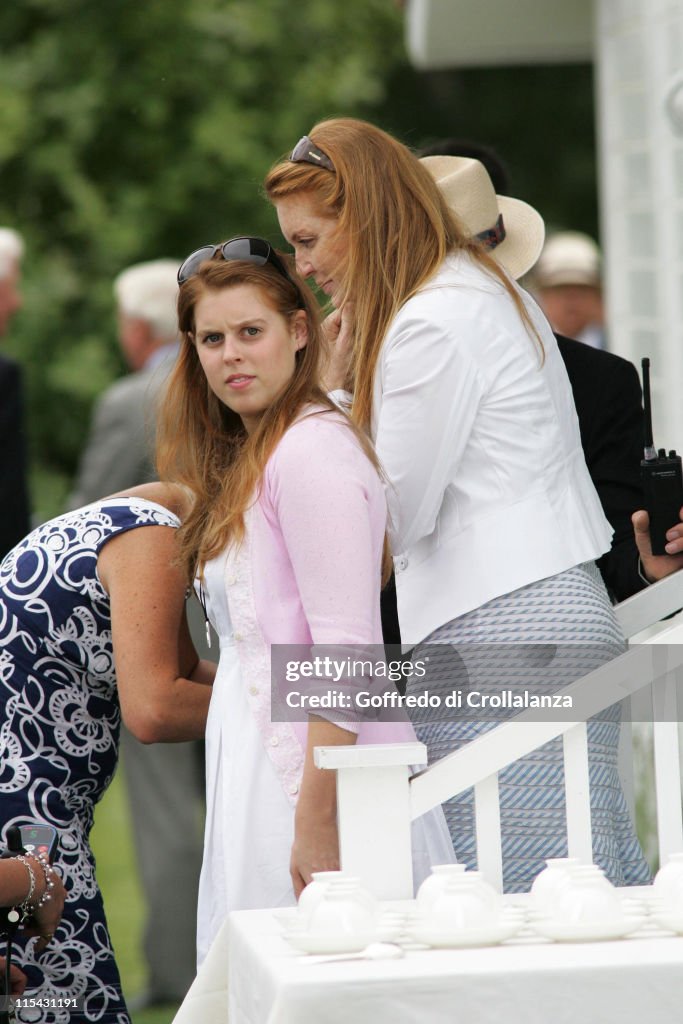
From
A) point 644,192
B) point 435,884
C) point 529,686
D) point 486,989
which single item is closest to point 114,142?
point 644,192

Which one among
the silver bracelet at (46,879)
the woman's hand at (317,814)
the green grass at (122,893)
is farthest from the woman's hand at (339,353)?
the green grass at (122,893)

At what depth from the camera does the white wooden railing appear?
2.29 m

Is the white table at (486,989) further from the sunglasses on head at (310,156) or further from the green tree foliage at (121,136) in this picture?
the green tree foliage at (121,136)

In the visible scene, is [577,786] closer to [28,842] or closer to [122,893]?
[28,842]

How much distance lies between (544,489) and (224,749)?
2.11 ft

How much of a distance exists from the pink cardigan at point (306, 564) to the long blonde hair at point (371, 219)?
259 mm

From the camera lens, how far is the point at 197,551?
254 cm

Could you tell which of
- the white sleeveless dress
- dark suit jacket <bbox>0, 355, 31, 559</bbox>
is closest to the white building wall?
dark suit jacket <bbox>0, 355, 31, 559</bbox>

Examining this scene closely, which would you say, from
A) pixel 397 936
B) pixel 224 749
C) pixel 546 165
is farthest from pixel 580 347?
pixel 546 165

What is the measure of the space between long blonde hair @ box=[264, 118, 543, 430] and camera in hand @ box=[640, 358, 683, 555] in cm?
40

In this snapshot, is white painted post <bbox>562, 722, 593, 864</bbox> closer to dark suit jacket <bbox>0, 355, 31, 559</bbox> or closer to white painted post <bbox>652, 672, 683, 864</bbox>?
white painted post <bbox>652, 672, 683, 864</bbox>

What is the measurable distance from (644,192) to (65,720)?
3.44m

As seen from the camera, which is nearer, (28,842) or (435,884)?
(435,884)

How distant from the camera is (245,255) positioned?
261cm
